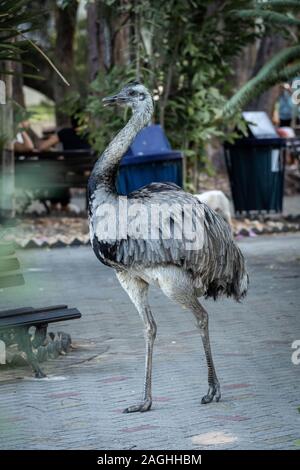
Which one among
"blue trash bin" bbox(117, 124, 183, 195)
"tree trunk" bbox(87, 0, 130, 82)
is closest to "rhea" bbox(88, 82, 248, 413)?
"blue trash bin" bbox(117, 124, 183, 195)

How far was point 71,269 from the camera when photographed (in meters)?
14.0

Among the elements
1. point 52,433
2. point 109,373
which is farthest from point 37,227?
point 52,433

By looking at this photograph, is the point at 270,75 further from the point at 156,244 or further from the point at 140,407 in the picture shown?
the point at 140,407

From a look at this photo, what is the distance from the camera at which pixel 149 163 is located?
52.1 feet

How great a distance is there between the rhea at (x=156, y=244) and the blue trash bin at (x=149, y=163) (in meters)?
8.38

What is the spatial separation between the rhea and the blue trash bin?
838cm

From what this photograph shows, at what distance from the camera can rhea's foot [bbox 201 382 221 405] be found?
23.7ft

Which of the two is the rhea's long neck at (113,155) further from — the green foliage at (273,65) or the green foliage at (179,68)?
the green foliage at (179,68)

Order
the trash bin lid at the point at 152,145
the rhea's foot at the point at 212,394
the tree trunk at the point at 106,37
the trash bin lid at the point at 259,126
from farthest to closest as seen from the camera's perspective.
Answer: the trash bin lid at the point at 259,126, the tree trunk at the point at 106,37, the trash bin lid at the point at 152,145, the rhea's foot at the point at 212,394

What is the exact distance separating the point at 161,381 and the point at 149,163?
8.17 m

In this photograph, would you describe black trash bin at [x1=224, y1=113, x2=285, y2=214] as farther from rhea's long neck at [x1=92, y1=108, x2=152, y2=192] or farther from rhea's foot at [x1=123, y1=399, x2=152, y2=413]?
rhea's foot at [x1=123, y1=399, x2=152, y2=413]

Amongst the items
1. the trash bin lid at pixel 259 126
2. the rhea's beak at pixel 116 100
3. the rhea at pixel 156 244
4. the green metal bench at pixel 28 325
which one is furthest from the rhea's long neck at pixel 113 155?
the trash bin lid at pixel 259 126

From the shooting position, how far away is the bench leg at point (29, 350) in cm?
812

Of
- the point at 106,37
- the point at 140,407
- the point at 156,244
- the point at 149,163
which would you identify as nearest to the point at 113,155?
the point at 156,244
